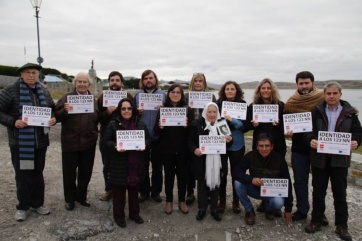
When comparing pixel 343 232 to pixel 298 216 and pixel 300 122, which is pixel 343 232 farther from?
pixel 300 122

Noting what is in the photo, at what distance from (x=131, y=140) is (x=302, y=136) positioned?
286 cm

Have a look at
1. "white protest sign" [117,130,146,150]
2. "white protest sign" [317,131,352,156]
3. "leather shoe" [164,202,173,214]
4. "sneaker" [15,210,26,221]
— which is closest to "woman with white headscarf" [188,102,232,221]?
"leather shoe" [164,202,173,214]

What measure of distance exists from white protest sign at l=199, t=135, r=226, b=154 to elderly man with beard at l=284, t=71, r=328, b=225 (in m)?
1.13

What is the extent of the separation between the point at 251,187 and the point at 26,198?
389 centimetres

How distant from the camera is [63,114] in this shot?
4.66 meters

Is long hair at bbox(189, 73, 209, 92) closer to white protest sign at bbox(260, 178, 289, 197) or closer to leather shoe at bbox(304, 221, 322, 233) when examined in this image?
white protest sign at bbox(260, 178, 289, 197)

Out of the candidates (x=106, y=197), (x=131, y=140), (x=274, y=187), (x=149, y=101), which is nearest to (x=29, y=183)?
(x=106, y=197)

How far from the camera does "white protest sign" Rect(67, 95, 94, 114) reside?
4695mm

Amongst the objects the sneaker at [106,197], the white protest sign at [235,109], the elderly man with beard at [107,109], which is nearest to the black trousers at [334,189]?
the white protest sign at [235,109]

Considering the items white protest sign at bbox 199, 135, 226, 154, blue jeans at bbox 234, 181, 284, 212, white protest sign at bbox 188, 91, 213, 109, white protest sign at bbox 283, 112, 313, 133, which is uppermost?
white protest sign at bbox 188, 91, 213, 109

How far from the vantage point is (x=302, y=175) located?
4.75 meters

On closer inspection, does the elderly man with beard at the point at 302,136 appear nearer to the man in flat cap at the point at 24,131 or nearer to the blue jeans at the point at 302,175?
the blue jeans at the point at 302,175

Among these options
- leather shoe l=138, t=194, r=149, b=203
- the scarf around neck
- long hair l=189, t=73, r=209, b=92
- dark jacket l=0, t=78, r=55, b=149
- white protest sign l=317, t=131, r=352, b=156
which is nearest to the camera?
white protest sign l=317, t=131, r=352, b=156

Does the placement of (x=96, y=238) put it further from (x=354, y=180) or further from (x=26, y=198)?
(x=354, y=180)
